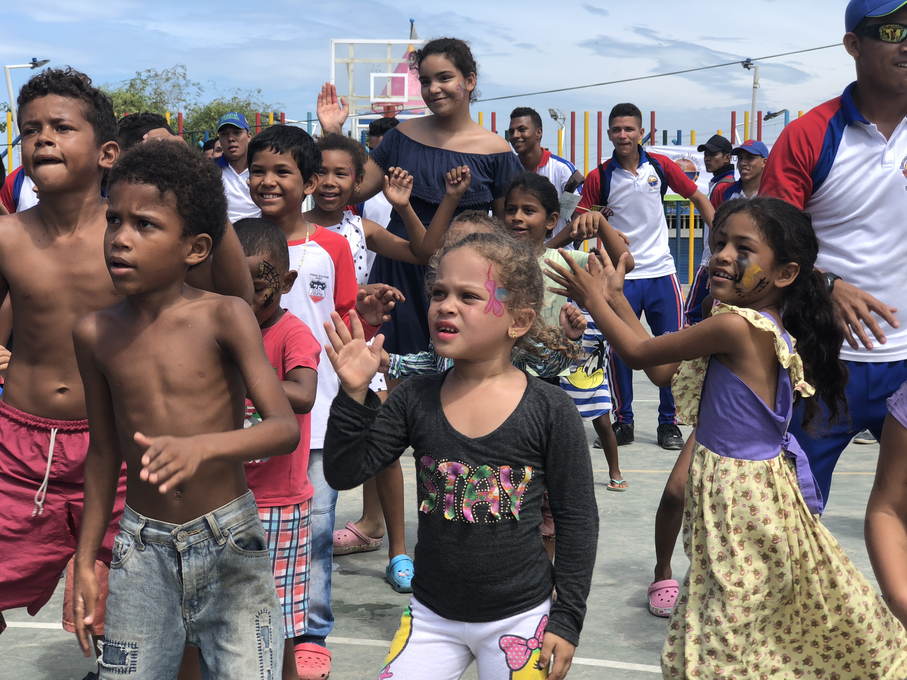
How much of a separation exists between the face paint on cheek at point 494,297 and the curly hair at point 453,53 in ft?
7.84

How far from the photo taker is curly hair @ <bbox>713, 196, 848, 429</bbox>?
306 cm

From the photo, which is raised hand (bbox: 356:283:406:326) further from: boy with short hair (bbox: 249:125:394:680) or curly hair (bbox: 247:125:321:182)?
curly hair (bbox: 247:125:321:182)

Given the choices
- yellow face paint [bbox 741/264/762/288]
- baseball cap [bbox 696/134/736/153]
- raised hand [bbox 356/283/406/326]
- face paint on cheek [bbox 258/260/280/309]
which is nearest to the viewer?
yellow face paint [bbox 741/264/762/288]

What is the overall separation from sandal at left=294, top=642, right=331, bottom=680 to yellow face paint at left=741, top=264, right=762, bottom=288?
1963 mm

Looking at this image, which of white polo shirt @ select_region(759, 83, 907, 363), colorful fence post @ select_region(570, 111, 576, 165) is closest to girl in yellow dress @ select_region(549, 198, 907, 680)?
white polo shirt @ select_region(759, 83, 907, 363)

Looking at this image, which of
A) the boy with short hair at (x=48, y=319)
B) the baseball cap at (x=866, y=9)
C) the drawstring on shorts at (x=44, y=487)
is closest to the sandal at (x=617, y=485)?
the baseball cap at (x=866, y=9)

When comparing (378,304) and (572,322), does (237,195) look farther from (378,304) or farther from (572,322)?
(572,322)

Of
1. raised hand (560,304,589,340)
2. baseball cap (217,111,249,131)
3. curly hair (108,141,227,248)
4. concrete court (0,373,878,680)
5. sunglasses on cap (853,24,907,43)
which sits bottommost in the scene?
concrete court (0,373,878,680)

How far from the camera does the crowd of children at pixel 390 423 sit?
232cm

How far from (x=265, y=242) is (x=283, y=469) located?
79 centimetres

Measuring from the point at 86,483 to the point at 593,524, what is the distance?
133 cm

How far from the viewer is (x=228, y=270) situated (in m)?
2.77

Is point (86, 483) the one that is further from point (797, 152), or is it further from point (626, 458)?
point (626, 458)

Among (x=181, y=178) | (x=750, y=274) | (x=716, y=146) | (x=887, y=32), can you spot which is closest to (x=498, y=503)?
(x=181, y=178)
